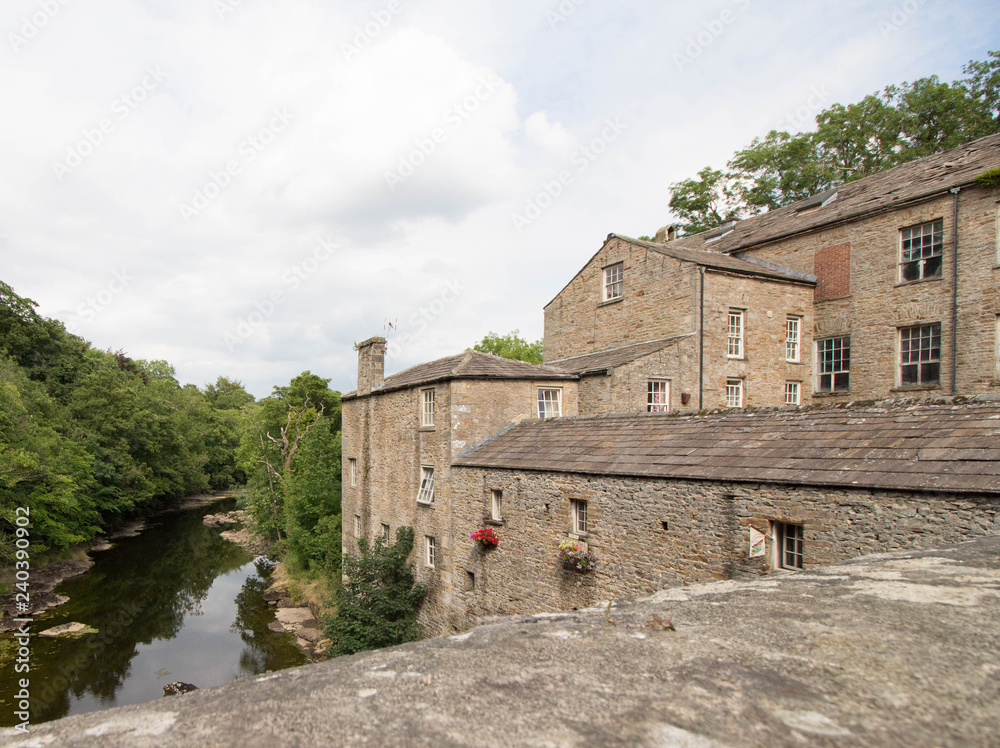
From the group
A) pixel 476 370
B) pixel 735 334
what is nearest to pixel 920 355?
pixel 735 334

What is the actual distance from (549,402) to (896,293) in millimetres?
11019

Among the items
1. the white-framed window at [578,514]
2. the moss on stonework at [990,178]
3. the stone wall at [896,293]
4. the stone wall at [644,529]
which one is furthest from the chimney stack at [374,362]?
the moss on stonework at [990,178]

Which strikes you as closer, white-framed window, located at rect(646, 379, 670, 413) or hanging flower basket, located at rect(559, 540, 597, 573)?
hanging flower basket, located at rect(559, 540, 597, 573)

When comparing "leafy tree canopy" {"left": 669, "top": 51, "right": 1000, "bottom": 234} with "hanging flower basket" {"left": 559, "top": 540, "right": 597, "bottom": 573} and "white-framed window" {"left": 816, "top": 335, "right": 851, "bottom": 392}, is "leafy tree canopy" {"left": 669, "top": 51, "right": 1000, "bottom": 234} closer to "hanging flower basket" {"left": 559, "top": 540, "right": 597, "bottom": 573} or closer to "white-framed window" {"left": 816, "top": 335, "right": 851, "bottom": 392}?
"white-framed window" {"left": 816, "top": 335, "right": 851, "bottom": 392}

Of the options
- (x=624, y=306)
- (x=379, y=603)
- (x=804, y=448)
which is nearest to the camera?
(x=804, y=448)

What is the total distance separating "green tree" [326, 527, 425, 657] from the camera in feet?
51.6

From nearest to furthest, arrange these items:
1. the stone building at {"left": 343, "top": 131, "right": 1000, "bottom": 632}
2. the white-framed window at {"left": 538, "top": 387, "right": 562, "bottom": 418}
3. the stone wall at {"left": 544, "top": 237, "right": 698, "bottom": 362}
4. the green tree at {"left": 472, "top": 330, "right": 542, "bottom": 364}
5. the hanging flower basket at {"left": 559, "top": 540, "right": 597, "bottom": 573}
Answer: the stone building at {"left": 343, "top": 131, "right": 1000, "bottom": 632} → the hanging flower basket at {"left": 559, "top": 540, "right": 597, "bottom": 573} → the white-framed window at {"left": 538, "top": 387, "right": 562, "bottom": 418} → the stone wall at {"left": 544, "top": 237, "right": 698, "bottom": 362} → the green tree at {"left": 472, "top": 330, "right": 542, "bottom": 364}

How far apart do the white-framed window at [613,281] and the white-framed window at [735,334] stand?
3.77 m

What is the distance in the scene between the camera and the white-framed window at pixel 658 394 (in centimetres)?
1691

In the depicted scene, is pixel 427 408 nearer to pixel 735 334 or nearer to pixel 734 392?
pixel 734 392

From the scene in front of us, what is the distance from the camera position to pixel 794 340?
64.2ft

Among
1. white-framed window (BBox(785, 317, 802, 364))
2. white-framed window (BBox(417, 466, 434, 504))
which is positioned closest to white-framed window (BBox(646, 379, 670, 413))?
white-framed window (BBox(785, 317, 802, 364))

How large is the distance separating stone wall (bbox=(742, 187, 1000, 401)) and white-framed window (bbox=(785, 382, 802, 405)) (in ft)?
3.09

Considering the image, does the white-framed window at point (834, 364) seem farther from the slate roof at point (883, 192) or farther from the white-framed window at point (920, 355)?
the slate roof at point (883, 192)
